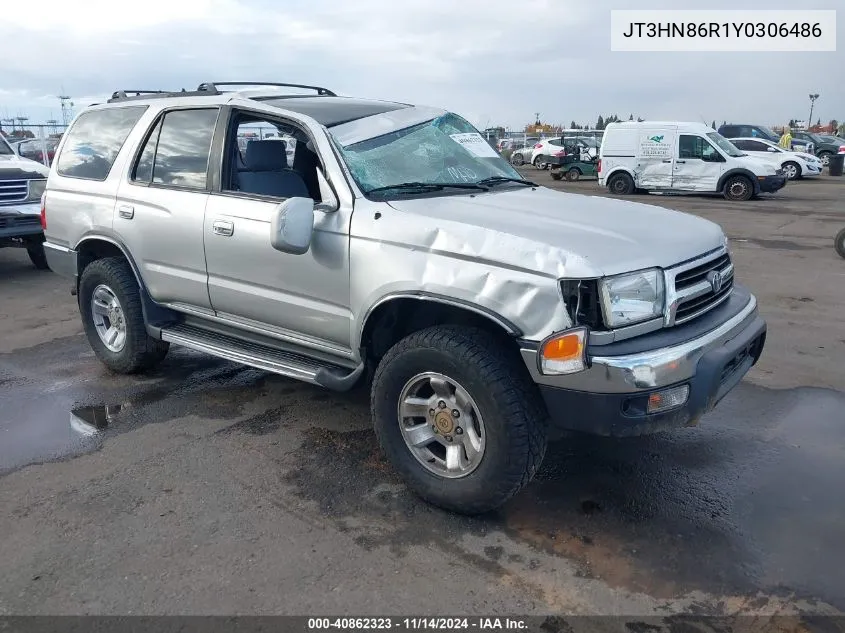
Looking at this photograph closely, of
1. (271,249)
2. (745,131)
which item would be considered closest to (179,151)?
(271,249)

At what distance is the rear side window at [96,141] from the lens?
201 inches

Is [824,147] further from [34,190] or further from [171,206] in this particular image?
[171,206]

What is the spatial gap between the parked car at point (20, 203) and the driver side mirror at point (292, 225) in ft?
22.2

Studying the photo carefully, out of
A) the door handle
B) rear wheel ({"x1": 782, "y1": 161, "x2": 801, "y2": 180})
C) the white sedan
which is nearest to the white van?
the white sedan

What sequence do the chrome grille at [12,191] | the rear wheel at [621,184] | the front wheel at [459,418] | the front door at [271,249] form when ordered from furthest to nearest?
the rear wheel at [621,184] → the chrome grille at [12,191] → the front door at [271,249] → the front wheel at [459,418]

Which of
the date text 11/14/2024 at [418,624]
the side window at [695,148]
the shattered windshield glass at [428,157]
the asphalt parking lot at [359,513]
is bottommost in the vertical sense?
the date text 11/14/2024 at [418,624]

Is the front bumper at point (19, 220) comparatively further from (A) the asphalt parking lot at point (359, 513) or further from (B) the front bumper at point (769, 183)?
(B) the front bumper at point (769, 183)

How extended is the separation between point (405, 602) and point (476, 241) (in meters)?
1.53

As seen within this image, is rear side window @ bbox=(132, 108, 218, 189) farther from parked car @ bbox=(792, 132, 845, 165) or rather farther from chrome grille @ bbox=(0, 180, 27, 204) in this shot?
parked car @ bbox=(792, 132, 845, 165)

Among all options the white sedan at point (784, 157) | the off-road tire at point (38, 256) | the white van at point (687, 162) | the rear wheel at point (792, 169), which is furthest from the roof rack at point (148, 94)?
the rear wheel at point (792, 169)

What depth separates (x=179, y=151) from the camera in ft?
15.3

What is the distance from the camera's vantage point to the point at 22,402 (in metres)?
4.98

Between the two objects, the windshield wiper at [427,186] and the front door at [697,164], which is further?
the front door at [697,164]

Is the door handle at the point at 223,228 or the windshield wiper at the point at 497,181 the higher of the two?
the windshield wiper at the point at 497,181
